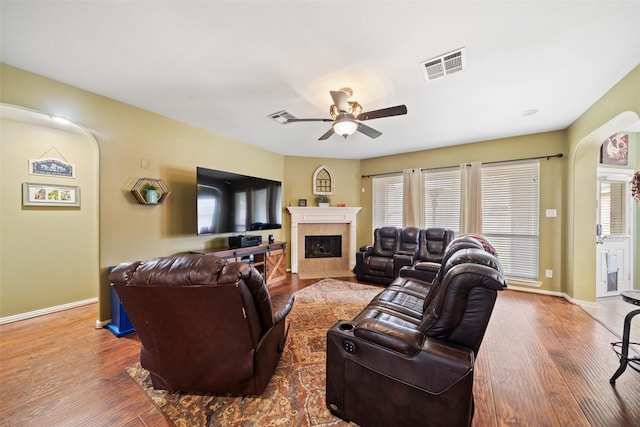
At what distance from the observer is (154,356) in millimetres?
1562

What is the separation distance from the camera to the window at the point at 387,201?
514 cm

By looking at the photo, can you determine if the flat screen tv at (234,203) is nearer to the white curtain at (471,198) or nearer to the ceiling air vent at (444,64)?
the ceiling air vent at (444,64)

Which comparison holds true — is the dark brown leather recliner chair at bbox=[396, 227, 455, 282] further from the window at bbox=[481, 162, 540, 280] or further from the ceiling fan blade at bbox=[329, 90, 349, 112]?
the ceiling fan blade at bbox=[329, 90, 349, 112]

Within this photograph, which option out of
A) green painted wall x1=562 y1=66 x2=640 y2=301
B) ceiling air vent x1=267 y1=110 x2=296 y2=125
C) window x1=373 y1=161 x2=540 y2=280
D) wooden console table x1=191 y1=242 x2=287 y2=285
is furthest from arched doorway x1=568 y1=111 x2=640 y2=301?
wooden console table x1=191 y1=242 x2=287 y2=285

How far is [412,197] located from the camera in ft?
15.9

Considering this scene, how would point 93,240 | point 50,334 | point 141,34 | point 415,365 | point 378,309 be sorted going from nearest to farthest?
point 415,365, point 141,34, point 378,309, point 50,334, point 93,240

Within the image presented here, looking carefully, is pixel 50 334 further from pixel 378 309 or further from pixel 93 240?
pixel 378 309

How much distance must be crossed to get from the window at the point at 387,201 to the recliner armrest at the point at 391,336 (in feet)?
13.3

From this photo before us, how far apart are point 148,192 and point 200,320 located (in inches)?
90.4

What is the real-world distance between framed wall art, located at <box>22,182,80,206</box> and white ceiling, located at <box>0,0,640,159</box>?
5.03 feet

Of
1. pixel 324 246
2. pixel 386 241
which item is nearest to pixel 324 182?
pixel 324 246

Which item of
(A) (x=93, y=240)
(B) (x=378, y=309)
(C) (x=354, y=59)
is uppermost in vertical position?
(C) (x=354, y=59)

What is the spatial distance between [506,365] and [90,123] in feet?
15.7

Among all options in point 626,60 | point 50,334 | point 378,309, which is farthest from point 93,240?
point 626,60
